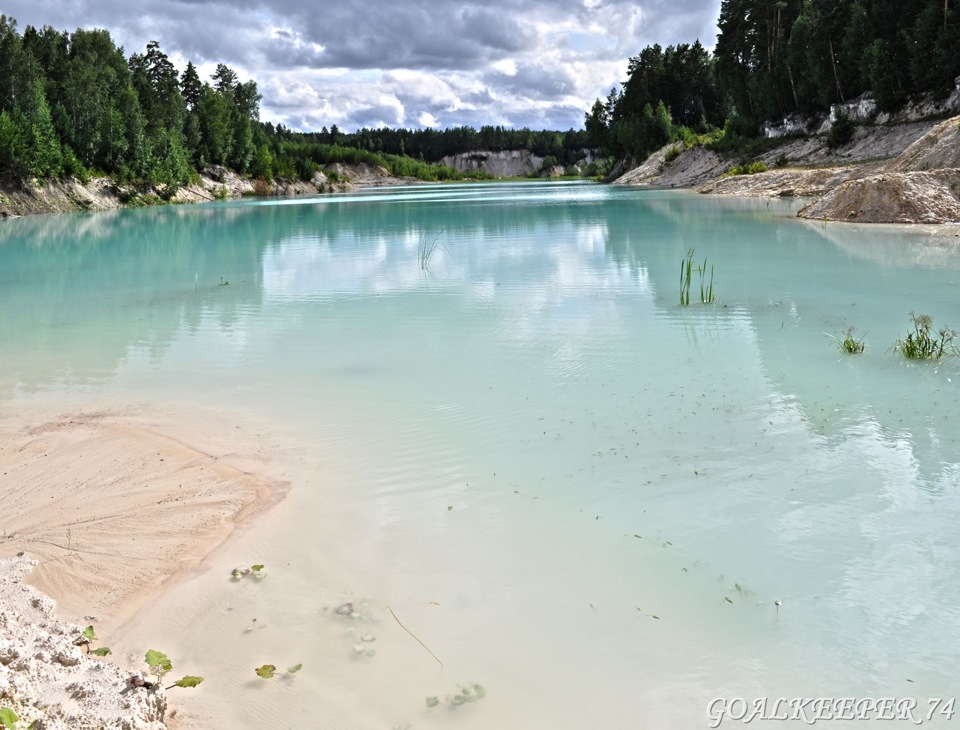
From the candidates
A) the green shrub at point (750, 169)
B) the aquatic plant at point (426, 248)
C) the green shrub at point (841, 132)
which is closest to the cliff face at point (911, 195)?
the aquatic plant at point (426, 248)

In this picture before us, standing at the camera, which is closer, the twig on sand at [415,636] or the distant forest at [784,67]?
the twig on sand at [415,636]

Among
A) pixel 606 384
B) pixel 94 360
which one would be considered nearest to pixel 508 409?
pixel 606 384

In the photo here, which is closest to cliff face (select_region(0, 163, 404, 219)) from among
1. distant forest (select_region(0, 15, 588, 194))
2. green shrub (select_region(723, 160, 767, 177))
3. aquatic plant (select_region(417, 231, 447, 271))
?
distant forest (select_region(0, 15, 588, 194))

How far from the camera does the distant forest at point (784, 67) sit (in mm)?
59797

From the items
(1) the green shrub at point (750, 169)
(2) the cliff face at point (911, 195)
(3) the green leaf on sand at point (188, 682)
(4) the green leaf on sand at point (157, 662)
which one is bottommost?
(3) the green leaf on sand at point (188, 682)

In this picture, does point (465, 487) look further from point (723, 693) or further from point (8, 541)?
point (8, 541)

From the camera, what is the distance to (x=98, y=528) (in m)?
6.09

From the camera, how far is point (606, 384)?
979 cm

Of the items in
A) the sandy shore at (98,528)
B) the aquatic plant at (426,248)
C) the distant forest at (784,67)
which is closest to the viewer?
the sandy shore at (98,528)

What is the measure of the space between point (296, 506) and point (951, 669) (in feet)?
15.1

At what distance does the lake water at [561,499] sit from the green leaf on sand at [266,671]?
0.21 feet

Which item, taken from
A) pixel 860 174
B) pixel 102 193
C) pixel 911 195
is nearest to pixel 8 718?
pixel 911 195

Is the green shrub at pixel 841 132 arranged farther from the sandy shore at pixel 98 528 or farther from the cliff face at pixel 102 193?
the sandy shore at pixel 98 528

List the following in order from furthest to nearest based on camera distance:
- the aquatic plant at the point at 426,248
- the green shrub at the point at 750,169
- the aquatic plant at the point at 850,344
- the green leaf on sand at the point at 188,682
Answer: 1. the green shrub at the point at 750,169
2. the aquatic plant at the point at 426,248
3. the aquatic plant at the point at 850,344
4. the green leaf on sand at the point at 188,682
